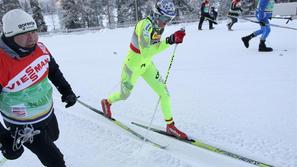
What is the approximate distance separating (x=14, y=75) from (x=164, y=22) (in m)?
2.60

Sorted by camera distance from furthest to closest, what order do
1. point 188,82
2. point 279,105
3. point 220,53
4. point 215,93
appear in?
point 220,53 → point 188,82 → point 215,93 → point 279,105

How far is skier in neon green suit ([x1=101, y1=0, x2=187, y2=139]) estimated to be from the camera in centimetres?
480

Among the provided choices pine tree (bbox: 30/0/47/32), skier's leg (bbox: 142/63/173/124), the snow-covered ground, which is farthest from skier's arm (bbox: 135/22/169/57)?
pine tree (bbox: 30/0/47/32)

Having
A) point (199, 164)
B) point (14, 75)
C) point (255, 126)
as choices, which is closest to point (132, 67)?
point (199, 164)

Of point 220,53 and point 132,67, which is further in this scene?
point 220,53

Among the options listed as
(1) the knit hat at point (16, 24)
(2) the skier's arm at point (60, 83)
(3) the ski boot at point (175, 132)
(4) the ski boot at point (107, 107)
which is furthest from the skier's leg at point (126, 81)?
(1) the knit hat at point (16, 24)

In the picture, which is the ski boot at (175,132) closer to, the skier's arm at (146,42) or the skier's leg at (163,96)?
the skier's leg at (163,96)

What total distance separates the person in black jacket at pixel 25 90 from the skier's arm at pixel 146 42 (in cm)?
175

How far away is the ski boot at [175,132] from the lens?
499 centimetres

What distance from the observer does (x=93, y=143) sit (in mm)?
5172

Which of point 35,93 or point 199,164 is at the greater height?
point 35,93

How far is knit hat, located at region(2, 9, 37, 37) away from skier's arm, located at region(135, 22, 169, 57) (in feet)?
7.00

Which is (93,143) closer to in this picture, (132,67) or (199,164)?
(132,67)

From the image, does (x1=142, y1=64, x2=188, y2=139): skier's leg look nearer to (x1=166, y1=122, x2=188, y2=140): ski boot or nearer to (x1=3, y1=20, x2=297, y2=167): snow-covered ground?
(x1=166, y1=122, x2=188, y2=140): ski boot
